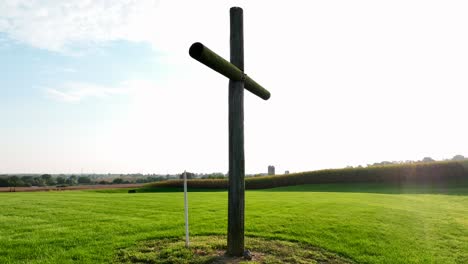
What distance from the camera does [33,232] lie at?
27.3ft

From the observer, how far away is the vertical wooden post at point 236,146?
5859 millimetres

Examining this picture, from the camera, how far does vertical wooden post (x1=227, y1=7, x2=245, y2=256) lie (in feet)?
19.2

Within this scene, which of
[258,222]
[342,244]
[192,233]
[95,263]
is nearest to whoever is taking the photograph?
[95,263]

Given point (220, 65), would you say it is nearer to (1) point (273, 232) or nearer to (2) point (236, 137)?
(2) point (236, 137)

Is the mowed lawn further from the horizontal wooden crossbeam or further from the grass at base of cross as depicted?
the horizontal wooden crossbeam

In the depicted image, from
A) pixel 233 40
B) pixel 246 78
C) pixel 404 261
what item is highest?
pixel 233 40

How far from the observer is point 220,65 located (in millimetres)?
5160

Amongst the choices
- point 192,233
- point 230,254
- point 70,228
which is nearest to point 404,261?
point 230,254

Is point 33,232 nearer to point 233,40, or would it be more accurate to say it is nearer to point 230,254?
point 230,254

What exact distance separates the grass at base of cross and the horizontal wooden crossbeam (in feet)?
10.2

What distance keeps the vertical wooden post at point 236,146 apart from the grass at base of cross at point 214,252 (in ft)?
1.35

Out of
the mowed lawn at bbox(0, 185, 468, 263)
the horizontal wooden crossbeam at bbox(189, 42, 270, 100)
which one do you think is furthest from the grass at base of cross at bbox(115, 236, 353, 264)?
the horizontal wooden crossbeam at bbox(189, 42, 270, 100)

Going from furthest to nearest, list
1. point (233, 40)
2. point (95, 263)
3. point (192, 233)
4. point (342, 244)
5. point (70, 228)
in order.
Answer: point (70, 228), point (192, 233), point (342, 244), point (233, 40), point (95, 263)

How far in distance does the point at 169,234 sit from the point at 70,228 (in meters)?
2.98
